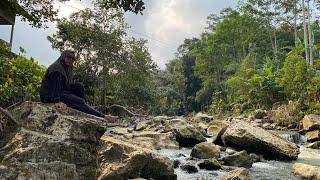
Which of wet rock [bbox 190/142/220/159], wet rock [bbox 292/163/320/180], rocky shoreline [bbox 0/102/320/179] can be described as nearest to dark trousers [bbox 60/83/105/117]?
rocky shoreline [bbox 0/102/320/179]

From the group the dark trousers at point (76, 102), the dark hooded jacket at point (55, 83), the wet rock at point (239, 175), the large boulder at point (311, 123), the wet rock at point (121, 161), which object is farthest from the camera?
the large boulder at point (311, 123)

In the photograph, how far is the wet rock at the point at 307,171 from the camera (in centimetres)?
826

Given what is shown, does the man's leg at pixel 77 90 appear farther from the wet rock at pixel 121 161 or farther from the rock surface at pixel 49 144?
the wet rock at pixel 121 161

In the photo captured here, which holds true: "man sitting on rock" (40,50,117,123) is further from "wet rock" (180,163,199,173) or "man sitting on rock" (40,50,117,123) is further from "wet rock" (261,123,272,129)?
"wet rock" (261,123,272,129)

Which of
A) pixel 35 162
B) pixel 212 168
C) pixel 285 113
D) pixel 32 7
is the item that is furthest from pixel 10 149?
pixel 285 113

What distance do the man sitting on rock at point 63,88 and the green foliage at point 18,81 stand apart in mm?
4054

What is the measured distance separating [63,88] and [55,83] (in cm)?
18

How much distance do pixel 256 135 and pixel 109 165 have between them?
6.54m

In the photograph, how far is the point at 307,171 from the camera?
28.1ft

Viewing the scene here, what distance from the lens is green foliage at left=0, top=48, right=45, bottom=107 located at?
959 cm

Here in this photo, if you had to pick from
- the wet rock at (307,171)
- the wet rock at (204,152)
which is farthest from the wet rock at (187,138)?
the wet rock at (307,171)

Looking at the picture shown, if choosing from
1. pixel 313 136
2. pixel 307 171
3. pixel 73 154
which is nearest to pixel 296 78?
A: pixel 313 136

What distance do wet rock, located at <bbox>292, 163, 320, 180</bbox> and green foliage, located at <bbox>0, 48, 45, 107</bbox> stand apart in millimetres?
6792

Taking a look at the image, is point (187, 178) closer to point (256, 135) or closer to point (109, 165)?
point (109, 165)
